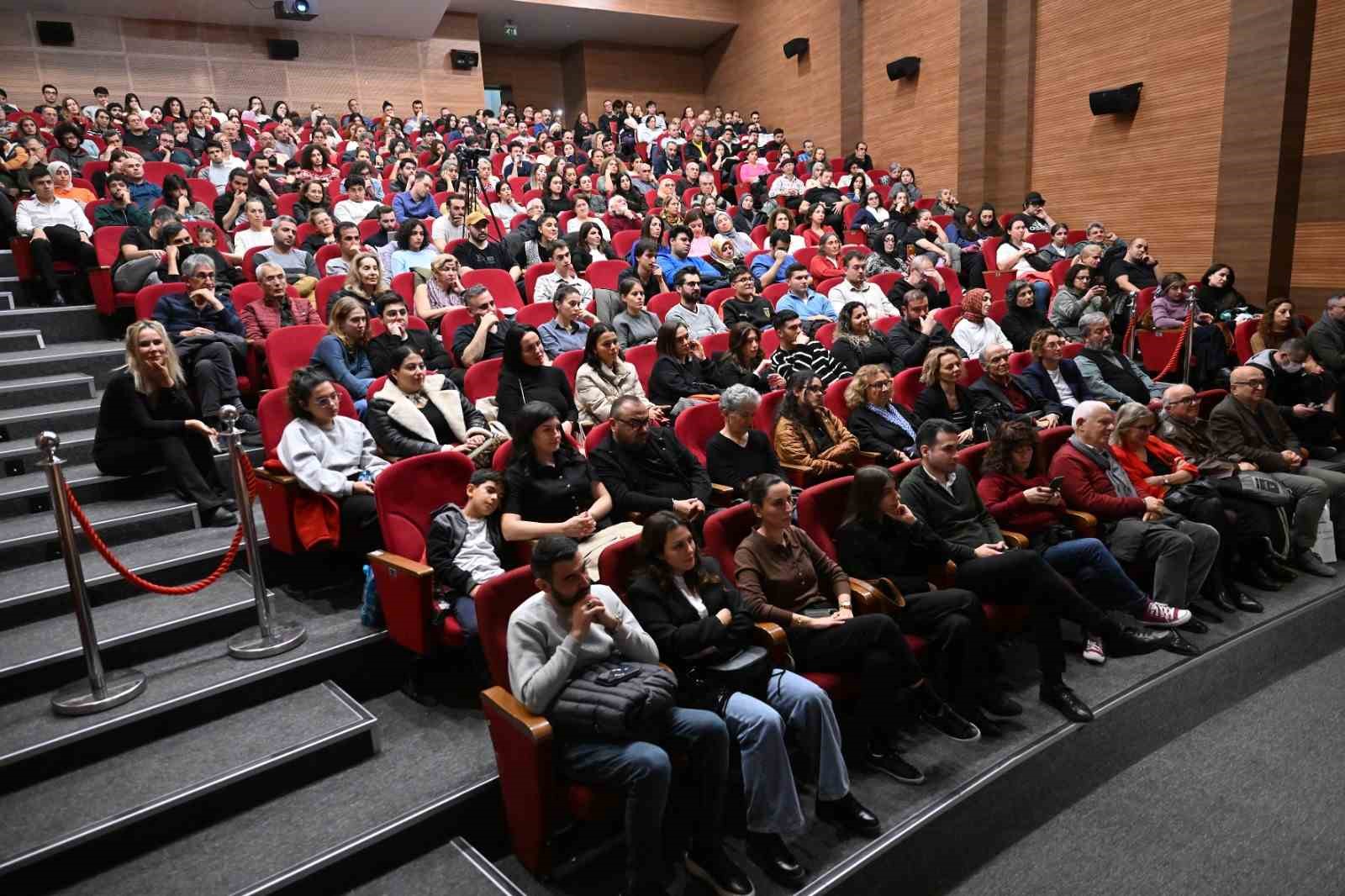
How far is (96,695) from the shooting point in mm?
1563

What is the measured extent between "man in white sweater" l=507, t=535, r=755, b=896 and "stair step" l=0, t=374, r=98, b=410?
2053mm

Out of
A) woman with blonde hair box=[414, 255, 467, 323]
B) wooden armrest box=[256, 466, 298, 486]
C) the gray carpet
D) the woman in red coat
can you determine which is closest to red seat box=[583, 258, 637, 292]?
woman with blonde hair box=[414, 255, 467, 323]

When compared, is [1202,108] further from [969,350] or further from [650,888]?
[650,888]

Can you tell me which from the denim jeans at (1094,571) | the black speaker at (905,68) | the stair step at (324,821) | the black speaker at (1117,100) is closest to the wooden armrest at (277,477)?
the stair step at (324,821)

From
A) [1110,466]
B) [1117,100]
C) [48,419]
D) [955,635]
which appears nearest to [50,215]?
[48,419]

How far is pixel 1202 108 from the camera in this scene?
15.7ft

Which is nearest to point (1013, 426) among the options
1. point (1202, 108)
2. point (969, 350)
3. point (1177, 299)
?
point (969, 350)

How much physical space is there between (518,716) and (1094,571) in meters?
1.50

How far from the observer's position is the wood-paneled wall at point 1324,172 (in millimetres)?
4242

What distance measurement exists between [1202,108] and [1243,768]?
4.39 meters

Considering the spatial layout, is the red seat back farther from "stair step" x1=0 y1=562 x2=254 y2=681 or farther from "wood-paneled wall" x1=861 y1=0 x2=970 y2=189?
"wood-paneled wall" x1=861 y1=0 x2=970 y2=189

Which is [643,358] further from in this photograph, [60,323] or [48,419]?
[60,323]

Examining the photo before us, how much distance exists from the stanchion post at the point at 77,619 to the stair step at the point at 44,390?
4.16ft

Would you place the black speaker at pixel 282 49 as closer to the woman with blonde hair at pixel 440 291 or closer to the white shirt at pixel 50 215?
the white shirt at pixel 50 215
